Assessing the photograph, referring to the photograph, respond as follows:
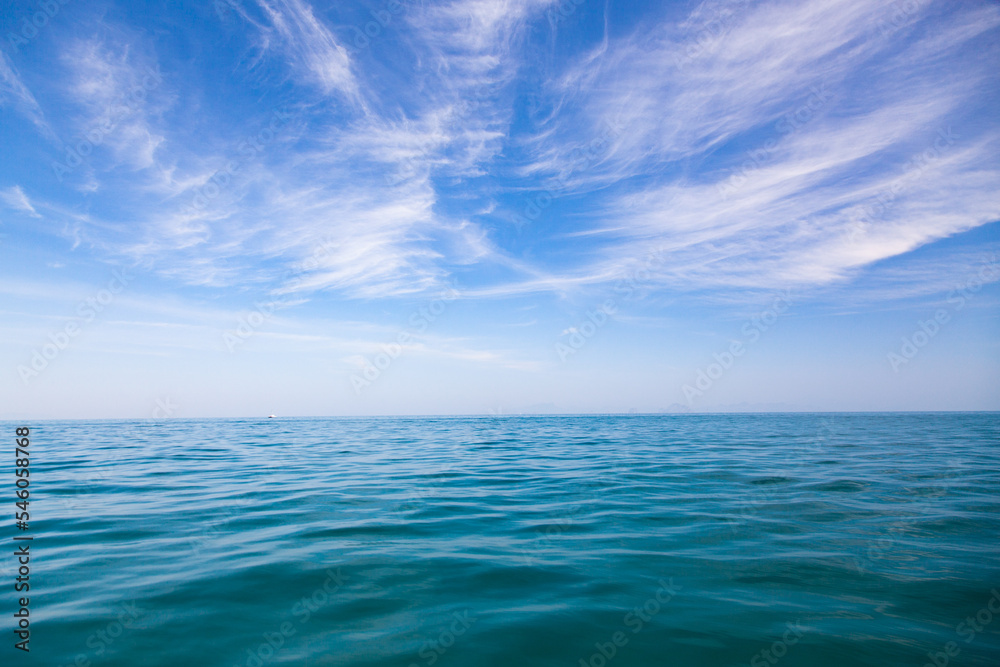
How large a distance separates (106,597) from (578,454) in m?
18.9

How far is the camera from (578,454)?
73.3 ft

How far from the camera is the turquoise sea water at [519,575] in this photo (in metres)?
4.67

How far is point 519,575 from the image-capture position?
6469 mm

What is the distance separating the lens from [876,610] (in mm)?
5371

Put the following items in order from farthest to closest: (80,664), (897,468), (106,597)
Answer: (897,468) → (106,597) → (80,664)

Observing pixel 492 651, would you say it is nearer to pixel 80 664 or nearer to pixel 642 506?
pixel 80 664

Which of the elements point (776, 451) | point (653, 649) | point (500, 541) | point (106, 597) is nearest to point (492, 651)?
point (653, 649)

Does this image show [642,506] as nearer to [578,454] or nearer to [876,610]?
[876,610]

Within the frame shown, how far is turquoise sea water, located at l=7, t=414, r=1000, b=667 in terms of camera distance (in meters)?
4.67

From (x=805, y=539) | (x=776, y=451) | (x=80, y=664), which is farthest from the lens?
(x=776, y=451)

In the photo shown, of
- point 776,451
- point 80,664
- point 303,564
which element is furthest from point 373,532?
point 776,451

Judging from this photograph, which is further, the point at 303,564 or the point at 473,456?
the point at 473,456

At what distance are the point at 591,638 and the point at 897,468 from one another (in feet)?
54.2

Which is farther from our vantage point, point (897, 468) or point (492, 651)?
point (897, 468)
